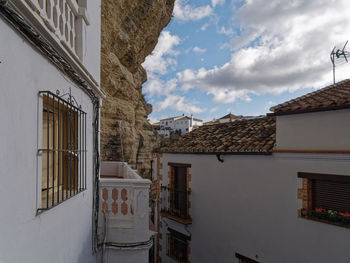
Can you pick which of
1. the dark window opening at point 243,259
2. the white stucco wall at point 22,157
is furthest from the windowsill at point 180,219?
the white stucco wall at point 22,157

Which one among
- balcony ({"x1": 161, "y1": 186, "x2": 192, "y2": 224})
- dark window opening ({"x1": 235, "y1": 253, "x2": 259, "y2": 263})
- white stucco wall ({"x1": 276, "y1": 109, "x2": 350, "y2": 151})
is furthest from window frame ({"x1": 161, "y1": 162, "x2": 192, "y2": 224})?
white stucco wall ({"x1": 276, "y1": 109, "x2": 350, "y2": 151})

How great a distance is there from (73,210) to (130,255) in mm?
1849

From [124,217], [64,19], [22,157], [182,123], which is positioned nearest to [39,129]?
Answer: [22,157]

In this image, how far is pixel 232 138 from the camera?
28.0 feet

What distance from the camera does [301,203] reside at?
602cm

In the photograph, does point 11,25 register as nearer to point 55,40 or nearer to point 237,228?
point 55,40

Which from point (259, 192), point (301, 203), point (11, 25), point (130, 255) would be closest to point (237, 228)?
point (259, 192)

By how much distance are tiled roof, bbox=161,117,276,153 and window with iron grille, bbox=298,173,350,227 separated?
1.35 m

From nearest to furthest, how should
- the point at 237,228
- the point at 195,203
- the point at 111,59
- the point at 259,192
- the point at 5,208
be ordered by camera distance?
the point at 5,208, the point at 259,192, the point at 237,228, the point at 195,203, the point at 111,59

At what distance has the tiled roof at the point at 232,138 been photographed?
725 cm

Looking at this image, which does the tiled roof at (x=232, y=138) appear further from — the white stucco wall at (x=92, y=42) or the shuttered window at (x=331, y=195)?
the white stucco wall at (x=92, y=42)

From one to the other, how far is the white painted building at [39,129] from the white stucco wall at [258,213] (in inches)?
198

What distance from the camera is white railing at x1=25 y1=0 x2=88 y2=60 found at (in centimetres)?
235

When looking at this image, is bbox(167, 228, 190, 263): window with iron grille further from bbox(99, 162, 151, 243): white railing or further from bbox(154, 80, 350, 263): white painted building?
bbox(99, 162, 151, 243): white railing
